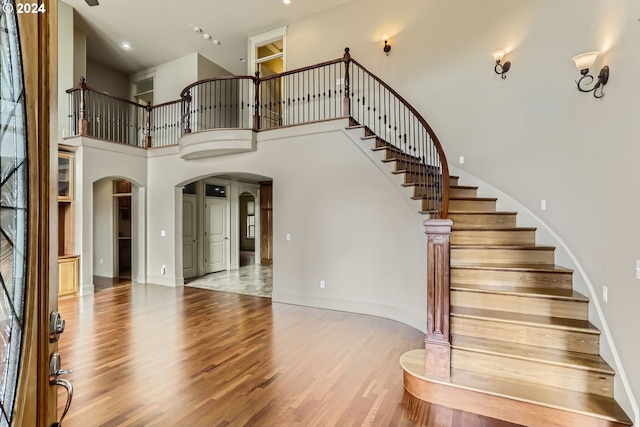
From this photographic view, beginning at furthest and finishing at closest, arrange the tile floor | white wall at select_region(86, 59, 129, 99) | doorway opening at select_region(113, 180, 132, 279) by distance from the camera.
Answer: white wall at select_region(86, 59, 129, 99), doorway opening at select_region(113, 180, 132, 279), the tile floor

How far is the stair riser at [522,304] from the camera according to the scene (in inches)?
114

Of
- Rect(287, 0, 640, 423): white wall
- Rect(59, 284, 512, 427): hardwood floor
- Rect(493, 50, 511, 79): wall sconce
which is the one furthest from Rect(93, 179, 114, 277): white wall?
Rect(493, 50, 511, 79): wall sconce

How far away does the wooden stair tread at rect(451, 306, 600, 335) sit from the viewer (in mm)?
2692

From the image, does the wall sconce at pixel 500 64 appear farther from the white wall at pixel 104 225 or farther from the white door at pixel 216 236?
the white wall at pixel 104 225

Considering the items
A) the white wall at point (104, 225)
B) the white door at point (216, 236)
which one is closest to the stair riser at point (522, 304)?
the white door at point (216, 236)

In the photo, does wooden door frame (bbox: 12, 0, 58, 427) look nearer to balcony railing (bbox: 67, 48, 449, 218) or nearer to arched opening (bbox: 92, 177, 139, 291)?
balcony railing (bbox: 67, 48, 449, 218)

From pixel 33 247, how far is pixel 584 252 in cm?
394

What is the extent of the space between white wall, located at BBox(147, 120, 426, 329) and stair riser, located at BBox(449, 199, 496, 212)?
59cm

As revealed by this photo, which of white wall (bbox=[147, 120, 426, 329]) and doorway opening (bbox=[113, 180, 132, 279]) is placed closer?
white wall (bbox=[147, 120, 426, 329])

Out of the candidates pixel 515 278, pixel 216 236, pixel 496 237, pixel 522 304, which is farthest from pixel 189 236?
pixel 522 304

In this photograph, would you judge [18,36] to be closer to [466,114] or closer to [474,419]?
[474,419]

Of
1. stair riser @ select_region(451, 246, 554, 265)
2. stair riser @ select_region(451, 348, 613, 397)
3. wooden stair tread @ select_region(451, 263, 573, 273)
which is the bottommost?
stair riser @ select_region(451, 348, 613, 397)

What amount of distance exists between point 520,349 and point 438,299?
770 millimetres

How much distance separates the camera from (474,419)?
2.41 meters
